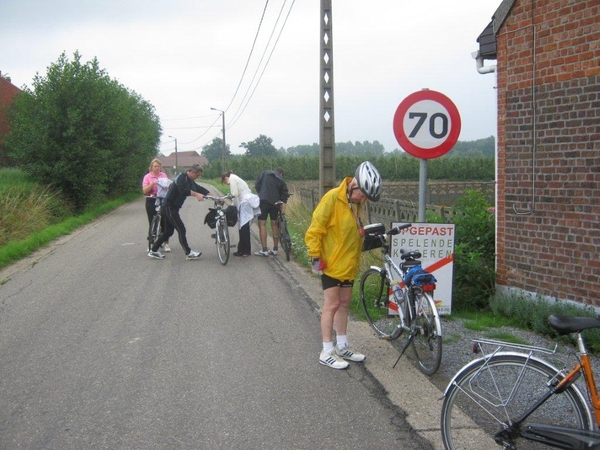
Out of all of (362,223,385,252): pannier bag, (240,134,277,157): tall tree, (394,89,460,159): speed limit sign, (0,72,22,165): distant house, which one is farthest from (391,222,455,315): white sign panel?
(240,134,277,157): tall tree

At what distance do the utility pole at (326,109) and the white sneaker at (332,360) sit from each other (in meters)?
6.30

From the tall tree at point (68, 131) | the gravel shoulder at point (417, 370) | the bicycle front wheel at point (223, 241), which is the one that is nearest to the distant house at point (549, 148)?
the gravel shoulder at point (417, 370)

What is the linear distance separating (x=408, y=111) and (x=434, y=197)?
26.3 meters

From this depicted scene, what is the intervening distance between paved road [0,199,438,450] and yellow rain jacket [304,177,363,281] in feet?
2.87

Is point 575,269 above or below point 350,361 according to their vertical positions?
above

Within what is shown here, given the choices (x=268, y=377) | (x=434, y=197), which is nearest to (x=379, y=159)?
(x=434, y=197)

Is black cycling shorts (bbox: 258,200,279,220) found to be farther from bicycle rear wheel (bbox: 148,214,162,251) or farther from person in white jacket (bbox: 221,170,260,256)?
bicycle rear wheel (bbox: 148,214,162,251)

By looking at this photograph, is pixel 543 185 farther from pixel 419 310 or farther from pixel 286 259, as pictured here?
pixel 286 259

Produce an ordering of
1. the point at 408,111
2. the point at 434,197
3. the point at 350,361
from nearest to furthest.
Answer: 1. the point at 350,361
2. the point at 408,111
3. the point at 434,197

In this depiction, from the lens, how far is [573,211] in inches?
252

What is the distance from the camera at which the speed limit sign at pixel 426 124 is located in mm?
6383

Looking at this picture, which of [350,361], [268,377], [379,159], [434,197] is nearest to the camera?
[268,377]

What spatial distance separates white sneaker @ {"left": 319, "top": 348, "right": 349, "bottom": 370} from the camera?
5.64 metres

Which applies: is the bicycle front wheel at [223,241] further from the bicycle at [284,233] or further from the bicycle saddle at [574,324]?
the bicycle saddle at [574,324]
